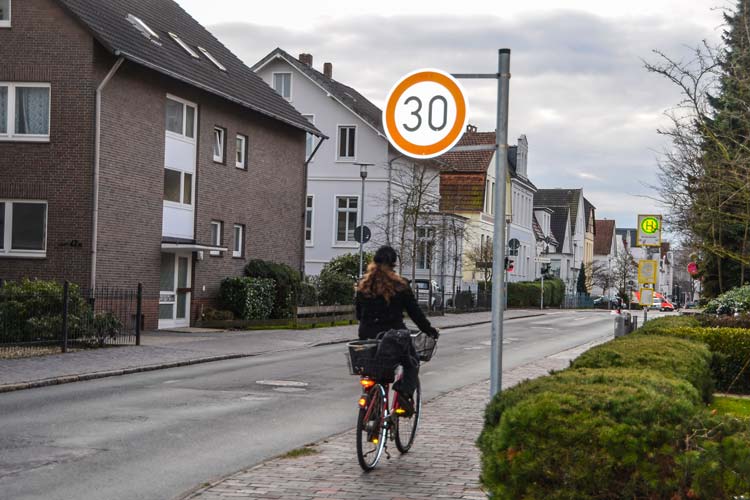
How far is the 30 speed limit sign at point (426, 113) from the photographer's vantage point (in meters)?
6.55

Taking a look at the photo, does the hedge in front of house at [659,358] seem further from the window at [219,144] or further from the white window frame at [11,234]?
the window at [219,144]

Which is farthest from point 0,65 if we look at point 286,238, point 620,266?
point 620,266

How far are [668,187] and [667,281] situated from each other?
508 feet

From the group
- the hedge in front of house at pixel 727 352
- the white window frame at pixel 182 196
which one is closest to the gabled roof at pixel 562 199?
the white window frame at pixel 182 196

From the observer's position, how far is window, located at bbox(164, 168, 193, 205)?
96.7 feet

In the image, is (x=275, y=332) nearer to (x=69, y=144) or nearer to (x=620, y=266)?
(x=69, y=144)

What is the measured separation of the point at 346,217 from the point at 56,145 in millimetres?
27237

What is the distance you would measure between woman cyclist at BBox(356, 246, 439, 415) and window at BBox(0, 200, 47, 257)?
18.4 metres

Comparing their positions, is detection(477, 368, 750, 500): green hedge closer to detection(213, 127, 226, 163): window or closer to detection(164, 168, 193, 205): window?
detection(164, 168, 193, 205): window

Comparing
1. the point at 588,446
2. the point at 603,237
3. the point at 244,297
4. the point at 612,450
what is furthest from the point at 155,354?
the point at 603,237

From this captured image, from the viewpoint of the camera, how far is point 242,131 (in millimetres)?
33406

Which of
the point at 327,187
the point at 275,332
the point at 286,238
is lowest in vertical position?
the point at 275,332

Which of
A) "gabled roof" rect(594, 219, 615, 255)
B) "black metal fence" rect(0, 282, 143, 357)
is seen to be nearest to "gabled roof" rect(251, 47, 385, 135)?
"black metal fence" rect(0, 282, 143, 357)

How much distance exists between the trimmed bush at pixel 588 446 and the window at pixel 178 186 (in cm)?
2462
